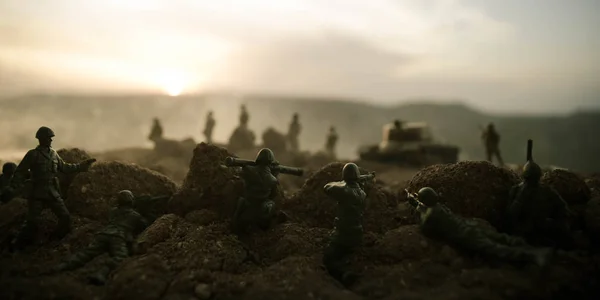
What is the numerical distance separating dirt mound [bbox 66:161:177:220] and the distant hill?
15.2 metres

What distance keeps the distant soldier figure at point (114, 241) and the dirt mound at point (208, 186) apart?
36.3 inches

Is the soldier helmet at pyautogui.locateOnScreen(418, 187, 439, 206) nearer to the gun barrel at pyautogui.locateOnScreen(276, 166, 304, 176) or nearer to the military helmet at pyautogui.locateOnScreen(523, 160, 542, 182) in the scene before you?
the military helmet at pyautogui.locateOnScreen(523, 160, 542, 182)

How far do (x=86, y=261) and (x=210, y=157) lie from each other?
8.89ft

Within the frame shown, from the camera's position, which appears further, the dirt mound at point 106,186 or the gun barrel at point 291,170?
the dirt mound at point 106,186

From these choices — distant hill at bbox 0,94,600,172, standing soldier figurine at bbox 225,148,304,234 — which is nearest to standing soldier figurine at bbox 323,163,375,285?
standing soldier figurine at bbox 225,148,304,234

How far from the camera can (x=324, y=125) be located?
48.2 meters

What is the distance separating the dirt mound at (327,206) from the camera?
6.58m

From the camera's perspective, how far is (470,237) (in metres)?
5.16

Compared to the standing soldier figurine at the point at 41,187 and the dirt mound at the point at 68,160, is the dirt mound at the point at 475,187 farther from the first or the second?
the dirt mound at the point at 68,160

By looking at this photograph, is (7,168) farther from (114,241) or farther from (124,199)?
(114,241)

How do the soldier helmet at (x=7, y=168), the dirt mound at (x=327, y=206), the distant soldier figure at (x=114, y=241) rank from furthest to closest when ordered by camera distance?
the soldier helmet at (x=7, y=168) < the dirt mound at (x=327, y=206) < the distant soldier figure at (x=114, y=241)

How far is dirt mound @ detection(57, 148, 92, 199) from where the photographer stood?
23.8 feet

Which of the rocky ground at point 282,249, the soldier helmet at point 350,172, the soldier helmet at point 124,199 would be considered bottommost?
the rocky ground at point 282,249

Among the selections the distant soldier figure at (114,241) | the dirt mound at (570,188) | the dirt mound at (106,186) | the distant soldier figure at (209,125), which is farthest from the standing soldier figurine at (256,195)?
the distant soldier figure at (209,125)
